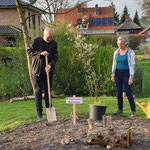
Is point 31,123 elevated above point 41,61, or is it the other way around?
point 41,61

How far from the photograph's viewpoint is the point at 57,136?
13.2 feet

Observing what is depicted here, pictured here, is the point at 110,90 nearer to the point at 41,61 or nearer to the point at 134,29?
the point at 41,61

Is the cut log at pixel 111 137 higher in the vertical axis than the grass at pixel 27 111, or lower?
higher

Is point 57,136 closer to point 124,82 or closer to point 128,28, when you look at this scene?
point 124,82

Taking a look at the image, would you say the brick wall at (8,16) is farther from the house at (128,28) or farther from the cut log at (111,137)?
the house at (128,28)

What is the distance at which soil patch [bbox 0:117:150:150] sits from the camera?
3535 mm

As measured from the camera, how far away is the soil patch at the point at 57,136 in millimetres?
3535

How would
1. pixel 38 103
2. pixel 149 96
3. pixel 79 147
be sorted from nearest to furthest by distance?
pixel 79 147 → pixel 38 103 → pixel 149 96

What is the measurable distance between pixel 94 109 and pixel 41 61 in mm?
1478

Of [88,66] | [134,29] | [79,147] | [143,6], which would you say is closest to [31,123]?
[79,147]

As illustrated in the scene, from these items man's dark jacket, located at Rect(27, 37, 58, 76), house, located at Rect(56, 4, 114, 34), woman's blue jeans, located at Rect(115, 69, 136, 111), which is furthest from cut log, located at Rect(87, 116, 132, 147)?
house, located at Rect(56, 4, 114, 34)

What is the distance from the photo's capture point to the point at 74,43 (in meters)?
9.23

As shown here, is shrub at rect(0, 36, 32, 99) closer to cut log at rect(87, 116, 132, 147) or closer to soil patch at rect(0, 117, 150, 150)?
soil patch at rect(0, 117, 150, 150)

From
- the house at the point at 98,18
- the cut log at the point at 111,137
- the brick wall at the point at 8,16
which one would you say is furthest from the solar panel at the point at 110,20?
the cut log at the point at 111,137
